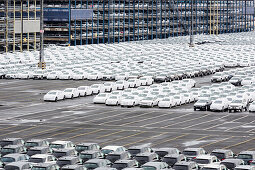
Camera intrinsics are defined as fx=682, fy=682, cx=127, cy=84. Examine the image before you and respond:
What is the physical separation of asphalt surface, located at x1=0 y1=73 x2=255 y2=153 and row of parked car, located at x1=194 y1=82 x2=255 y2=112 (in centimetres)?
127

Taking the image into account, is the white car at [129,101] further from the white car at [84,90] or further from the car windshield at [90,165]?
the car windshield at [90,165]

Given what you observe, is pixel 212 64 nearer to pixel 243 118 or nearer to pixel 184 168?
pixel 243 118

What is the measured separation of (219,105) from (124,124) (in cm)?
1305

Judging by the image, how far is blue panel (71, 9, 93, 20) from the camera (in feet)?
606

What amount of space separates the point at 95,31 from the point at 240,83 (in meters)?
104

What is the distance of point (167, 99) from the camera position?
243 ft

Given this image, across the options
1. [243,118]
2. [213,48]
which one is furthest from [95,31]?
[243,118]

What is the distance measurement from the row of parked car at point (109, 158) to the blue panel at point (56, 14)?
13875 cm

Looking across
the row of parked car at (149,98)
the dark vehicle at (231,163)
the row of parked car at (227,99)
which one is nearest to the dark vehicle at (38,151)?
the dark vehicle at (231,163)

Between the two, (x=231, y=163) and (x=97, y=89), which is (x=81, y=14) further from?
(x=231, y=163)

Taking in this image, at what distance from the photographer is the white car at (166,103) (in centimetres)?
7331

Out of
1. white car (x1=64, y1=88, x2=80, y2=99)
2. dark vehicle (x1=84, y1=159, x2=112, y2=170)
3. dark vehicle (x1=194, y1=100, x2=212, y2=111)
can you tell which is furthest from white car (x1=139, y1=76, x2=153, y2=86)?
dark vehicle (x1=84, y1=159, x2=112, y2=170)

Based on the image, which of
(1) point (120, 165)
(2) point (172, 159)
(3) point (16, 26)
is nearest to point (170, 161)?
(2) point (172, 159)

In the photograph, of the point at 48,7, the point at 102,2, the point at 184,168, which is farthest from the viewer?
the point at 102,2
